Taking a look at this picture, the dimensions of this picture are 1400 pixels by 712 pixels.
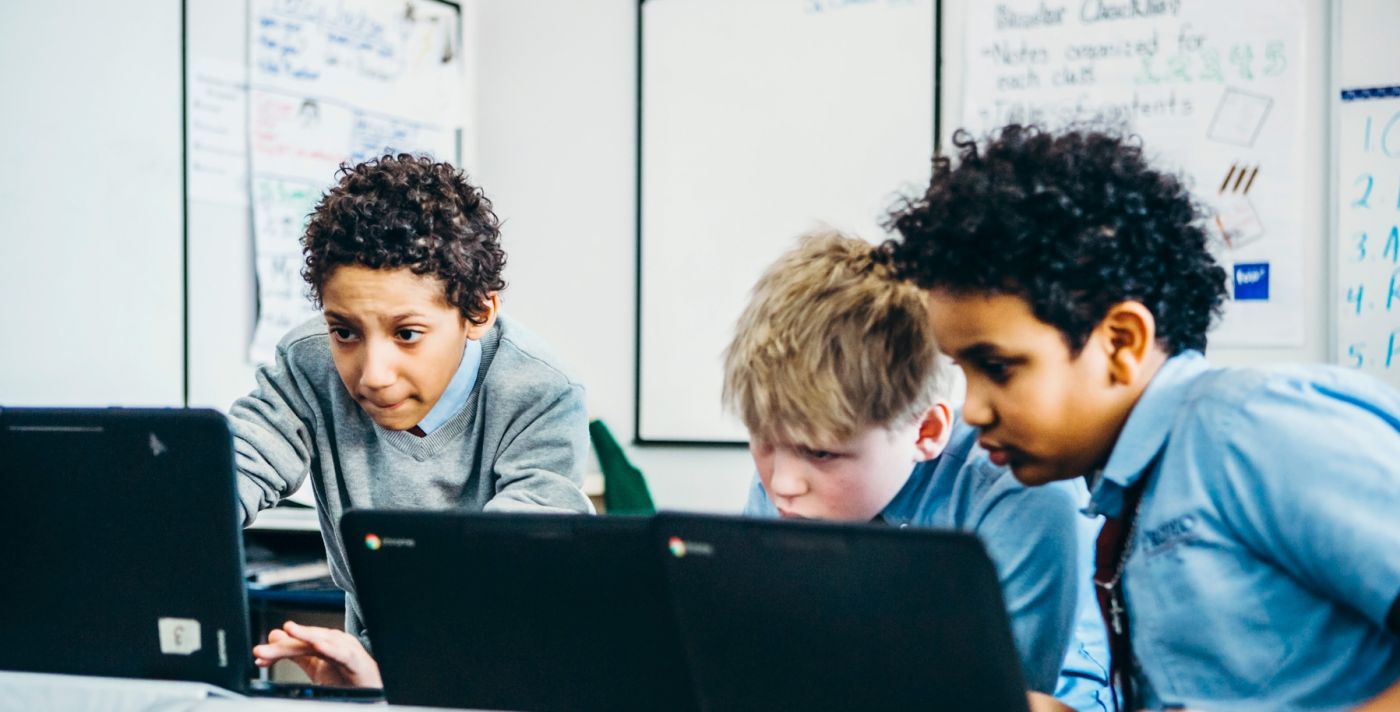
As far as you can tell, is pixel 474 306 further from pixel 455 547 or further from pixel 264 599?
pixel 264 599

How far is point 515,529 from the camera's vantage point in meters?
0.77

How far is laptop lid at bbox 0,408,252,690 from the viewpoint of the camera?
874 mm

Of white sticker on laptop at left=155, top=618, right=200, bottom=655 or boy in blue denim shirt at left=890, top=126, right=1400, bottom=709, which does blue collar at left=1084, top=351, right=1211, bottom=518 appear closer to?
boy in blue denim shirt at left=890, top=126, right=1400, bottom=709

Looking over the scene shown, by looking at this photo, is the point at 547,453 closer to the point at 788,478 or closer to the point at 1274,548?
the point at 788,478

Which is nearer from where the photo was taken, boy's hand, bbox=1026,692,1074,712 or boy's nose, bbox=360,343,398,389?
boy's hand, bbox=1026,692,1074,712

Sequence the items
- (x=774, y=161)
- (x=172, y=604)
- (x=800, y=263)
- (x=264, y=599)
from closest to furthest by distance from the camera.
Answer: (x=172, y=604) → (x=800, y=263) → (x=264, y=599) → (x=774, y=161)

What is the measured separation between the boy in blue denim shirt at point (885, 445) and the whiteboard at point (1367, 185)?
1.41 meters

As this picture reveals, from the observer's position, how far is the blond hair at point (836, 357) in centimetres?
104

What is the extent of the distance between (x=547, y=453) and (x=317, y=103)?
1539 millimetres

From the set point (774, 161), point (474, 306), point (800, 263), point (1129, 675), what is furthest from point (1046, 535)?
point (774, 161)

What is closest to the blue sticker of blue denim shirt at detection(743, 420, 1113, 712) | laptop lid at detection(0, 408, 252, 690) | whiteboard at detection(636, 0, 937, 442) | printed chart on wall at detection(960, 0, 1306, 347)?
printed chart on wall at detection(960, 0, 1306, 347)

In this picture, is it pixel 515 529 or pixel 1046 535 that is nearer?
pixel 515 529

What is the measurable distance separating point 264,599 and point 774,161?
4.69 feet

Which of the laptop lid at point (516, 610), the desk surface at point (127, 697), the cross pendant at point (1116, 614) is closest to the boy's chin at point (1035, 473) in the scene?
the cross pendant at point (1116, 614)
